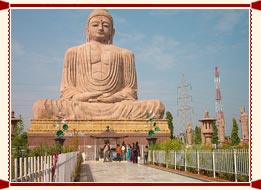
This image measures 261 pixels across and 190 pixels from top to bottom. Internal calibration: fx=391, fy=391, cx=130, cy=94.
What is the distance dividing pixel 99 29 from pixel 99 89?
4.68m

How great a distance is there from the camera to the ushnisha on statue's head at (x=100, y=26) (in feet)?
95.1

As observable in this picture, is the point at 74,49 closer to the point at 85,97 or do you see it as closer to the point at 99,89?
the point at 99,89

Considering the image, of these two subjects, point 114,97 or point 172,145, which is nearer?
point 172,145

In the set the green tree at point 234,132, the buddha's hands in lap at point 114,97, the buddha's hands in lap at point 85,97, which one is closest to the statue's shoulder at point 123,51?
the buddha's hands in lap at point 114,97

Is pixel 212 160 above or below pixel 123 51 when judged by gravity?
below

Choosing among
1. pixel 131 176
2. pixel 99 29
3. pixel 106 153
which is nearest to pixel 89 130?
pixel 106 153

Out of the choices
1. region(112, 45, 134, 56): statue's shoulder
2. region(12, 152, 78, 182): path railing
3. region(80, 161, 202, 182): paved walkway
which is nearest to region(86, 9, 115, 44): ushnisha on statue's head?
region(112, 45, 134, 56): statue's shoulder

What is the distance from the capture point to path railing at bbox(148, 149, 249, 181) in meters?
8.89

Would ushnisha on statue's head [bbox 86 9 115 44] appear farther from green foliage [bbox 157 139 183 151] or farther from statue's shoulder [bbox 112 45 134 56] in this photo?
green foliage [bbox 157 139 183 151]

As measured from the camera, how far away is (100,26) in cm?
2894

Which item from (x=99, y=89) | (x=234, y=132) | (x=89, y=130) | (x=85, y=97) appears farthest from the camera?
(x=234, y=132)

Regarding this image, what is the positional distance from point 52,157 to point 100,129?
62.4ft

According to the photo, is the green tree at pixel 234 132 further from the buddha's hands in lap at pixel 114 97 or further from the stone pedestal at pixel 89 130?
the buddha's hands in lap at pixel 114 97

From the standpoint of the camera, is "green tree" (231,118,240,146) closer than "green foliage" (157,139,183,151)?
No
